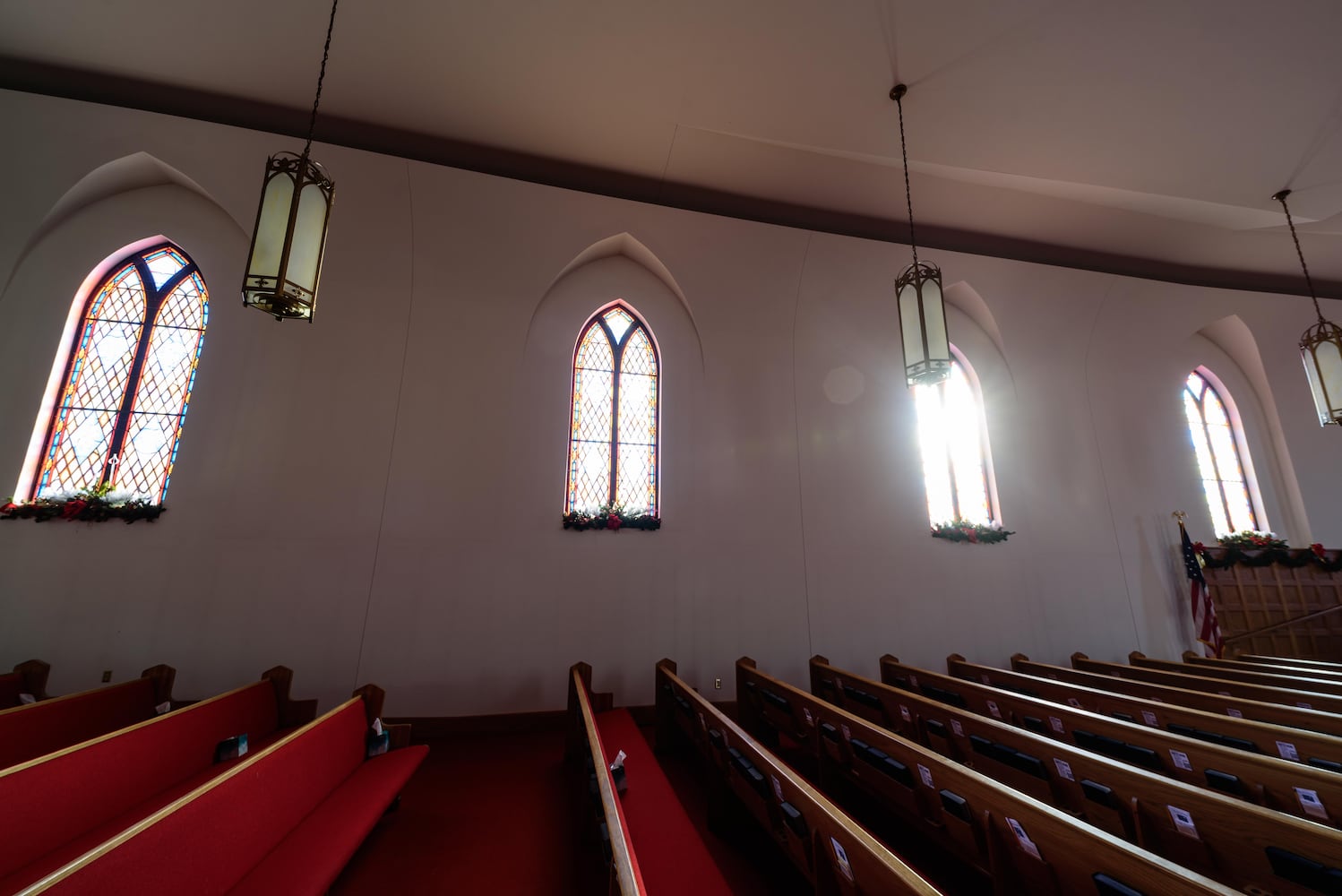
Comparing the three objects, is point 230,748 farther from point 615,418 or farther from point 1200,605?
point 1200,605

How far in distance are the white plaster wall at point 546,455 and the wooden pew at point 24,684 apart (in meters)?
0.28

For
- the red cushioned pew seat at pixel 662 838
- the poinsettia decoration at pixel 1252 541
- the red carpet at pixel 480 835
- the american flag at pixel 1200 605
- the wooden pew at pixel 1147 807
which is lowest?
the red carpet at pixel 480 835

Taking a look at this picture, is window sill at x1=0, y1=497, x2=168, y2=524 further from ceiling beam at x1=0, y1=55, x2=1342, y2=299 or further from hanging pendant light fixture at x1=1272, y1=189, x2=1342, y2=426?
hanging pendant light fixture at x1=1272, y1=189, x2=1342, y2=426

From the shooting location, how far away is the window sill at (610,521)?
4992 millimetres

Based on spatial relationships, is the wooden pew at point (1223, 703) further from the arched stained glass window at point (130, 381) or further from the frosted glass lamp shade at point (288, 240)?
the arched stained glass window at point (130, 381)

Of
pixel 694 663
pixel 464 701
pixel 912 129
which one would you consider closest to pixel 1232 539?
pixel 912 129

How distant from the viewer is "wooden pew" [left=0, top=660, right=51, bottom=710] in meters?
3.42

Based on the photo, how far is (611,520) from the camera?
16.5 ft

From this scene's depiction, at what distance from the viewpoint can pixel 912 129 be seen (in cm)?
470

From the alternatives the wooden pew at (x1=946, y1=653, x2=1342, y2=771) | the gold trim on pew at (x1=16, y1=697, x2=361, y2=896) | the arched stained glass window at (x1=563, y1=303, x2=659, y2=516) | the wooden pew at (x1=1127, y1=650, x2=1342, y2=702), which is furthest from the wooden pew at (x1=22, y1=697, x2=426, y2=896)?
the wooden pew at (x1=1127, y1=650, x2=1342, y2=702)

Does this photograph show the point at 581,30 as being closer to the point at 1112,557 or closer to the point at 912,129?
the point at 912,129

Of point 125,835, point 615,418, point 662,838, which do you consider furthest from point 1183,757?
point 615,418

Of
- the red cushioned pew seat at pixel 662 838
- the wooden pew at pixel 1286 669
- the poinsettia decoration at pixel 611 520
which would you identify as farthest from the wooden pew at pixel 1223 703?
the poinsettia decoration at pixel 611 520

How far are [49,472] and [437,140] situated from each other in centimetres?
426
